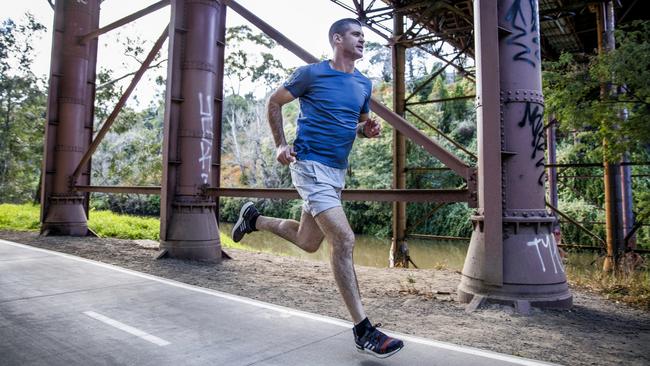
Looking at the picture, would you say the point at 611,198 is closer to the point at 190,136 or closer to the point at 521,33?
the point at 521,33

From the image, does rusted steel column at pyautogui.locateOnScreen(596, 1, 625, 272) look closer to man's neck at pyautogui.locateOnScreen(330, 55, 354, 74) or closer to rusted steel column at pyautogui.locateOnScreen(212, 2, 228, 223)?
rusted steel column at pyautogui.locateOnScreen(212, 2, 228, 223)

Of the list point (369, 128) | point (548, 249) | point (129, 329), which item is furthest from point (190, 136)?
point (548, 249)

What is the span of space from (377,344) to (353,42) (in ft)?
6.71

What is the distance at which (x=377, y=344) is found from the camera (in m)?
2.65

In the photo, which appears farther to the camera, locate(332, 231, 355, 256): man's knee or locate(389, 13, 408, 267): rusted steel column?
locate(389, 13, 408, 267): rusted steel column

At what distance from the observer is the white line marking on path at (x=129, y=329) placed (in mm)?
3035

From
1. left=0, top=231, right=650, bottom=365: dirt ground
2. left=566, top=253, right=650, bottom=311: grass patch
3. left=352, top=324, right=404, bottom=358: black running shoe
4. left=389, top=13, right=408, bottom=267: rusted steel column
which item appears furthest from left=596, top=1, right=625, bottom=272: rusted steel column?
left=352, top=324, right=404, bottom=358: black running shoe

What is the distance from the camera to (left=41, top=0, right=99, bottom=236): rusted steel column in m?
10.7

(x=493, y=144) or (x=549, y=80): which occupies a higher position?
(x=549, y=80)

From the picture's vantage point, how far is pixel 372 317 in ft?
13.1

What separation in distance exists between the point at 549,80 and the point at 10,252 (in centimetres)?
938

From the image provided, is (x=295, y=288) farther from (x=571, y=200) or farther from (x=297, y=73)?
(x=571, y=200)

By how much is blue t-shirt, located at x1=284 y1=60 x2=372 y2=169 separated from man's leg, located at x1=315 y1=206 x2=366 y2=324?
42cm

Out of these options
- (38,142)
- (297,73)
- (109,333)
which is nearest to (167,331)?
(109,333)
